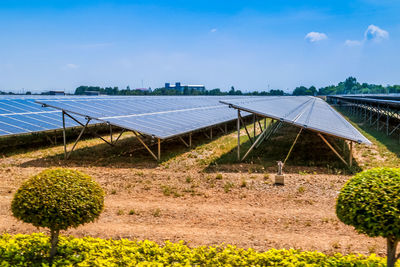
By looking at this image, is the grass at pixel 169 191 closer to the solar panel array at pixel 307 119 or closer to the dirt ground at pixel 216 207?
the dirt ground at pixel 216 207

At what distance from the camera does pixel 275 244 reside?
26.2ft

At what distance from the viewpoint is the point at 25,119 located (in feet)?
77.9

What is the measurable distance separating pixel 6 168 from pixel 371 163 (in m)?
18.8

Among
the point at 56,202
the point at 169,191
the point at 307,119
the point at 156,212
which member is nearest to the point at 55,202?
the point at 56,202

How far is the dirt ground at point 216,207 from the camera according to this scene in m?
8.35

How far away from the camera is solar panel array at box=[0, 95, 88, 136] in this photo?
68.9 feet

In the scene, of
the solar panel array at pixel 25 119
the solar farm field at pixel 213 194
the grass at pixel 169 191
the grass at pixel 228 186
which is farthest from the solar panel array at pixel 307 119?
the solar panel array at pixel 25 119

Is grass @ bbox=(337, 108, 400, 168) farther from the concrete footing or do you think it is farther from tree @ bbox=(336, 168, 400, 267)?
tree @ bbox=(336, 168, 400, 267)

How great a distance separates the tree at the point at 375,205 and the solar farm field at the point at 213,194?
87.8 inches

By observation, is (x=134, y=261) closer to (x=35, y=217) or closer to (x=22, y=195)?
(x=35, y=217)

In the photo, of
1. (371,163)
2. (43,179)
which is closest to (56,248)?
(43,179)

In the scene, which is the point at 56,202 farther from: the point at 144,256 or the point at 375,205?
the point at 375,205

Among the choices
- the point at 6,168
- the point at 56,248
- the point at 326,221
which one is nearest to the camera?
the point at 56,248

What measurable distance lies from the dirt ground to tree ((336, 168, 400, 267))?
2284 mm
